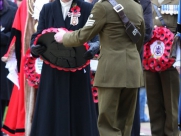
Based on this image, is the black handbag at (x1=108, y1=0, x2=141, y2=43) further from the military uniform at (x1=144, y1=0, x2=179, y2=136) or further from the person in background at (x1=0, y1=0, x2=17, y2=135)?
the person in background at (x1=0, y1=0, x2=17, y2=135)

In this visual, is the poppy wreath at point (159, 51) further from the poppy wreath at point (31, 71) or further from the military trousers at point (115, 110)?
the military trousers at point (115, 110)

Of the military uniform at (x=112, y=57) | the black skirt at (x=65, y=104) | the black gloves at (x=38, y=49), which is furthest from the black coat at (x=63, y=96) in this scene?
the military uniform at (x=112, y=57)

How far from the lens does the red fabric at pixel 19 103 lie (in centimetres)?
743

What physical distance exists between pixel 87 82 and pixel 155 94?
1.47 metres

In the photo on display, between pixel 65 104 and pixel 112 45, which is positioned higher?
pixel 112 45

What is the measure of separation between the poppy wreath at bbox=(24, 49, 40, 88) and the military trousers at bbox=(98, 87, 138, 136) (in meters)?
1.48

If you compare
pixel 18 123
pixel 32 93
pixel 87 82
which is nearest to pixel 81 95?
pixel 87 82

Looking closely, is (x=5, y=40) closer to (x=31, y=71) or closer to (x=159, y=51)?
(x=31, y=71)

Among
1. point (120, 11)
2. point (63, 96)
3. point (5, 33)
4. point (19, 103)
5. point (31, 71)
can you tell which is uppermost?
point (120, 11)

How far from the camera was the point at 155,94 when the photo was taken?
7562mm

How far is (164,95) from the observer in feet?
24.4

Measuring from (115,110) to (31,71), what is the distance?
1.68m

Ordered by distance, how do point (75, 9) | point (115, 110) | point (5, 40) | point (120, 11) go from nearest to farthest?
point (120, 11) < point (115, 110) < point (75, 9) < point (5, 40)

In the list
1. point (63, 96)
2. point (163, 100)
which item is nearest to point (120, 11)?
point (63, 96)
